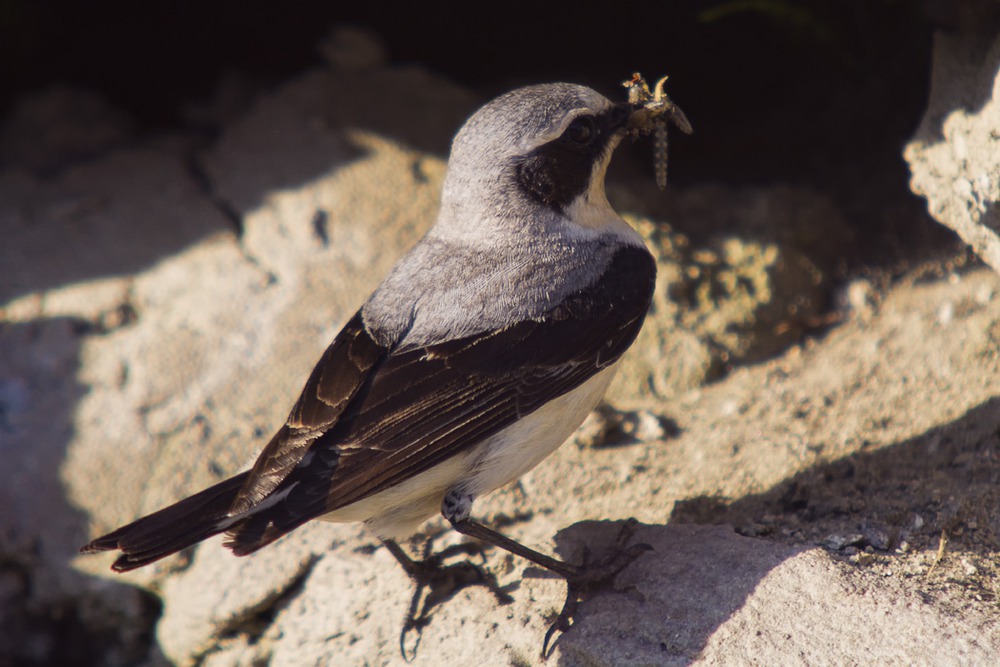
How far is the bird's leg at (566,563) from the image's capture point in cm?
385

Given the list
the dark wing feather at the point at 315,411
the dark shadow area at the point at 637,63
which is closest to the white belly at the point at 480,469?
the dark wing feather at the point at 315,411

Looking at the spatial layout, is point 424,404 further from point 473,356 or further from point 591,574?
point 591,574

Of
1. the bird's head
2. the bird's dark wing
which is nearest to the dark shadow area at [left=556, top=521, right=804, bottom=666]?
the bird's dark wing

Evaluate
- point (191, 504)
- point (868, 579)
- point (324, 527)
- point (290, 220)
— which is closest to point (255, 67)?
point (290, 220)

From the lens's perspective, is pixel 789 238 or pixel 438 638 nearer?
pixel 438 638

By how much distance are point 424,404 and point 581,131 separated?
4.62 ft

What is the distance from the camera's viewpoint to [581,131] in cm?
429

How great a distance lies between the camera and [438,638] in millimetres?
4012

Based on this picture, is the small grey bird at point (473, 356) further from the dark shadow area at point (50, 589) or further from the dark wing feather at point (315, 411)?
the dark shadow area at point (50, 589)

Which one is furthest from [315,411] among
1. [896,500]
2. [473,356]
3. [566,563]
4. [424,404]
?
[896,500]

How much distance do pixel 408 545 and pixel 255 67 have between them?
14.2 feet

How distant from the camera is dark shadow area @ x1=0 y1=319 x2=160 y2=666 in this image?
508 cm

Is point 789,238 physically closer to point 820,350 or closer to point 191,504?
point 820,350

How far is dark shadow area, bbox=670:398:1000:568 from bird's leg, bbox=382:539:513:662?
888 millimetres
